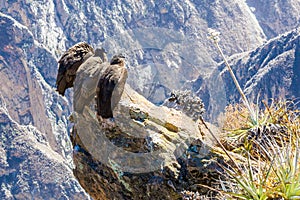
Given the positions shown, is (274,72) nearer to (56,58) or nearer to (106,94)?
(56,58)

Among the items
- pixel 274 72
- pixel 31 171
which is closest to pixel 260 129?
pixel 274 72

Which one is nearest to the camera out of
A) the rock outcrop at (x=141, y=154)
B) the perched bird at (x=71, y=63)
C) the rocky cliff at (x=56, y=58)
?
the rock outcrop at (x=141, y=154)

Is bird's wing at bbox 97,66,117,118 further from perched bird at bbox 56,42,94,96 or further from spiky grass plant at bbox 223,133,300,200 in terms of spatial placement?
spiky grass plant at bbox 223,133,300,200

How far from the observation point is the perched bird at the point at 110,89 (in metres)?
8.27

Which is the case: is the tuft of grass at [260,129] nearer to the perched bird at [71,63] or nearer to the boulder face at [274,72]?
the perched bird at [71,63]

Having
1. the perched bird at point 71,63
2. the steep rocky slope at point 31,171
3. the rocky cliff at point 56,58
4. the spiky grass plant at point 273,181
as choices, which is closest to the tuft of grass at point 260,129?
the spiky grass plant at point 273,181

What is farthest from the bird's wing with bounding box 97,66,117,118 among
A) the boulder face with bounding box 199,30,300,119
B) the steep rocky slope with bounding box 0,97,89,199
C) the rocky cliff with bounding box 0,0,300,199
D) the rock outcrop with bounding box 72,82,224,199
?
the steep rocky slope with bounding box 0,97,89,199

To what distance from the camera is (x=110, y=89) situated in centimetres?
→ 832

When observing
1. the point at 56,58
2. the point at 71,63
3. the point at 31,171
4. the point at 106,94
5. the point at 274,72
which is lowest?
the point at 31,171

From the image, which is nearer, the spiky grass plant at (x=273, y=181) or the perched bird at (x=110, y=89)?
the spiky grass plant at (x=273, y=181)

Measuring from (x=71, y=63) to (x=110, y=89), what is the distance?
4.39 ft

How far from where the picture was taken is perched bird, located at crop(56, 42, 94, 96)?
9.32 meters

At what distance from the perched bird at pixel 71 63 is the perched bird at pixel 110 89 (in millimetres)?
936

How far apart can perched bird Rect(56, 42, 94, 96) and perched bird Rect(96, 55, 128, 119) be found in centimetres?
94
